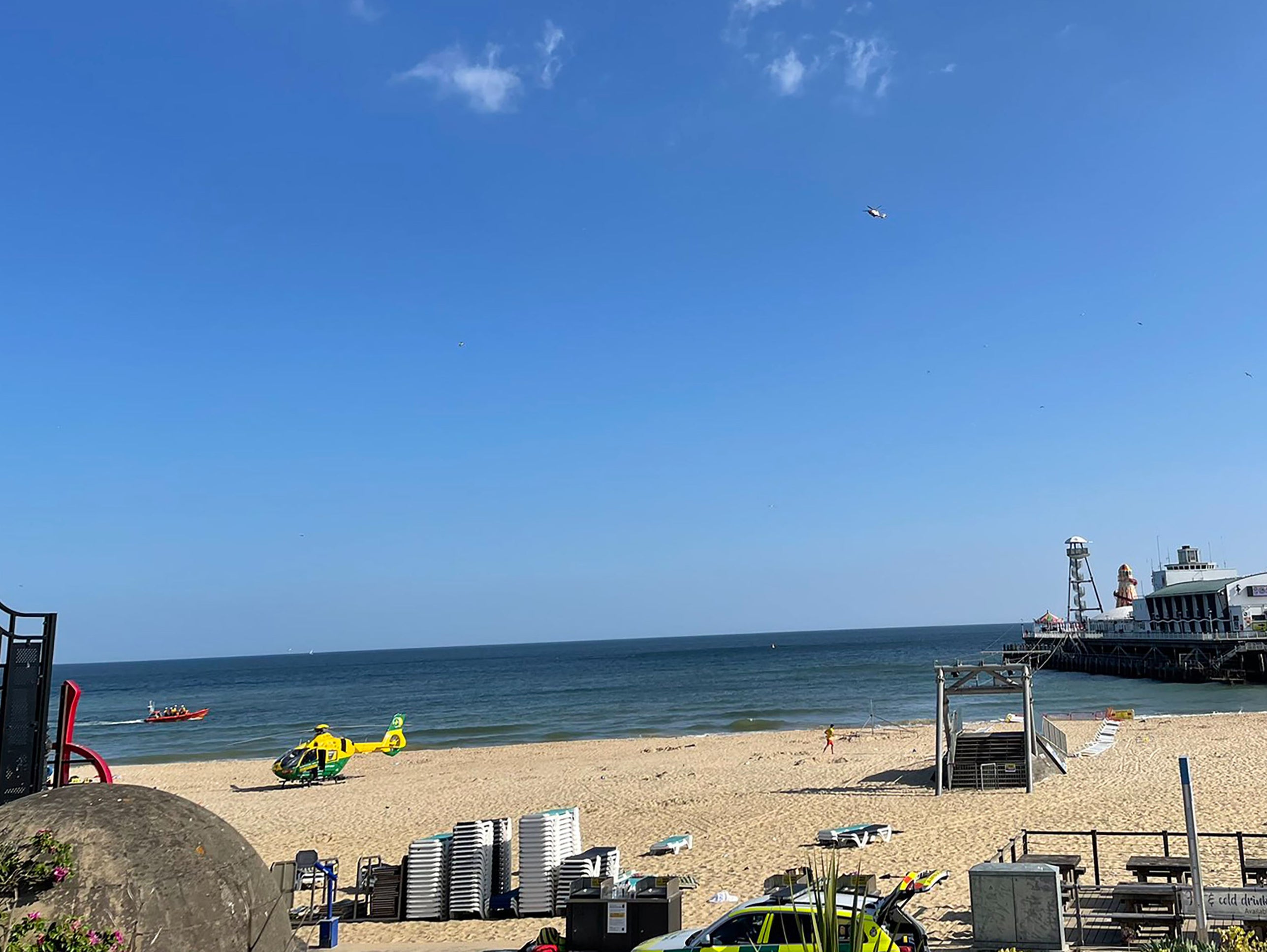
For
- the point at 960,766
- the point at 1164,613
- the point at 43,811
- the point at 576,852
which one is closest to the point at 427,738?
the point at 960,766

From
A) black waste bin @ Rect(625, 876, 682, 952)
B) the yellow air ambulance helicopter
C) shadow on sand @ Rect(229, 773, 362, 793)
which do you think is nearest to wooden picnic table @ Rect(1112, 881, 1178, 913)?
black waste bin @ Rect(625, 876, 682, 952)

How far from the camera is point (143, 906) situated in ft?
22.8

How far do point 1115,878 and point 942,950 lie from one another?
195 inches

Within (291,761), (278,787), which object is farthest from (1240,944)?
(278,787)

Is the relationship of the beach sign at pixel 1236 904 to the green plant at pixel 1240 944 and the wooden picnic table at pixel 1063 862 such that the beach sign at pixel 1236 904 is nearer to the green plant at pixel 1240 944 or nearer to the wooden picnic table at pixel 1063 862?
the wooden picnic table at pixel 1063 862

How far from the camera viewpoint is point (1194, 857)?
32.2 feet

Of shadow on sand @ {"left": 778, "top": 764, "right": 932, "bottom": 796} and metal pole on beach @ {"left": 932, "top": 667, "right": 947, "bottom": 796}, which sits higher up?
metal pole on beach @ {"left": 932, "top": 667, "right": 947, "bottom": 796}

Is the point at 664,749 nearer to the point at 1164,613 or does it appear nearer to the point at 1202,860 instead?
the point at 1202,860

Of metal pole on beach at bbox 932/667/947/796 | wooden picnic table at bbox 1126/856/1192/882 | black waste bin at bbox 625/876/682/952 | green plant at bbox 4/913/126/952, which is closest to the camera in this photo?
green plant at bbox 4/913/126/952

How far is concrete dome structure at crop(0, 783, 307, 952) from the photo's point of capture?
6855mm

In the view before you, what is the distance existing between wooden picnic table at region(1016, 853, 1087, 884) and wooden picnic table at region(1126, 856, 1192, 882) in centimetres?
70

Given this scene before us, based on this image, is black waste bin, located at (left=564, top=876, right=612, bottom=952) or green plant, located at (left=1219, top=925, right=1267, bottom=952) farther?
black waste bin, located at (left=564, top=876, right=612, bottom=952)

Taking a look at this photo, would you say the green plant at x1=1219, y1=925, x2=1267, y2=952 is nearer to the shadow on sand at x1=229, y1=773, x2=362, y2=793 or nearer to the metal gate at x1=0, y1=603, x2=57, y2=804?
the metal gate at x1=0, y1=603, x2=57, y2=804

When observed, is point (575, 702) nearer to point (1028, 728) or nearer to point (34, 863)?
point (1028, 728)
